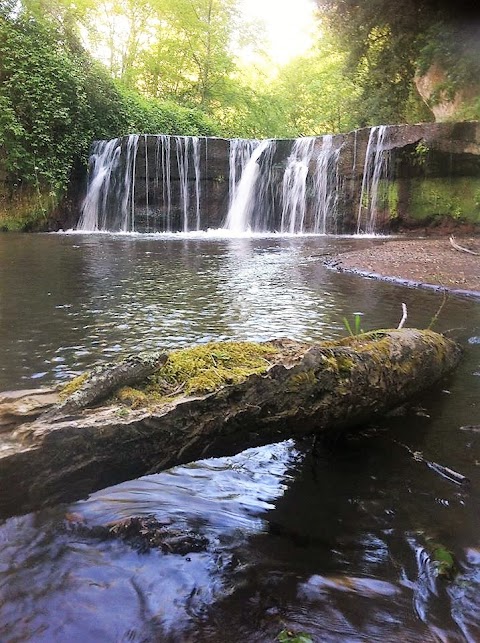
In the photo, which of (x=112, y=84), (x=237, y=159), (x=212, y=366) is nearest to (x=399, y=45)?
(x=237, y=159)

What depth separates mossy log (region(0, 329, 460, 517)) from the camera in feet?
5.90

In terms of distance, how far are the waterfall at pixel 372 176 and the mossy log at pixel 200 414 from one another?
1459cm

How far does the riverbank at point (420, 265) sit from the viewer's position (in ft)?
27.0

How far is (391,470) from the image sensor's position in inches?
107

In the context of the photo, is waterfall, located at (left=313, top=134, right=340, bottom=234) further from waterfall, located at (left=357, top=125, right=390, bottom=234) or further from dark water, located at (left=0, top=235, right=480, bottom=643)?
dark water, located at (left=0, top=235, right=480, bottom=643)

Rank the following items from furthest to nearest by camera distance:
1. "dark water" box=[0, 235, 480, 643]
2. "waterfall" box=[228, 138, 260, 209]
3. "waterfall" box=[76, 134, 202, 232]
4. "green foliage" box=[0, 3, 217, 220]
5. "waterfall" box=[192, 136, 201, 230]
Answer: "waterfall" box=[228, 138, 260, 209], "waterfall" box=[192, 136, 201, 230], "waterfall" box=[76, 134, 202, 232], "green foliage" box=[0, 3, 217, 220], "dark water" box=[0, 235, 480, 643]

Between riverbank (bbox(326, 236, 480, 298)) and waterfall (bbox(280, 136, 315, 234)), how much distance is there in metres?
6.58

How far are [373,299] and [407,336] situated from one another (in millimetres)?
3727

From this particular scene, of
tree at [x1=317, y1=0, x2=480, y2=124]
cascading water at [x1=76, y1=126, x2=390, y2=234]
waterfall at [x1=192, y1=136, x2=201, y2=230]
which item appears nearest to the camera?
tree at [x1=317, y1=0, x2=480, y2=124]

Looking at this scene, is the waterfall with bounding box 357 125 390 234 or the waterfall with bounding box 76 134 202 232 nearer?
the waterfall with bounding box 357 125 390 234

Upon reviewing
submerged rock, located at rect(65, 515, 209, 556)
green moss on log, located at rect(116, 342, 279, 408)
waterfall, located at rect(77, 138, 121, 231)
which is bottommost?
A: submerged rock, located at rect(65, 515, 209, 556)

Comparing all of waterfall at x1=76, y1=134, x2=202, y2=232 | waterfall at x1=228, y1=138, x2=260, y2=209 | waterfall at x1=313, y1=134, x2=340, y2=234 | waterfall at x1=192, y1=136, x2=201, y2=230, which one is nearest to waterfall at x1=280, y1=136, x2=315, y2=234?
waterfall at x1=313, y1=134, x2=340, y2=234

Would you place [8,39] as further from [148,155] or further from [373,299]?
[373,299]

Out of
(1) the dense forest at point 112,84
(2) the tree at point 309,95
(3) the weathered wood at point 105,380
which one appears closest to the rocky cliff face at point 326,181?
(1) the dense forest at point 112,84
